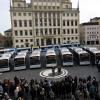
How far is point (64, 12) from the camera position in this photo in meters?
76.8

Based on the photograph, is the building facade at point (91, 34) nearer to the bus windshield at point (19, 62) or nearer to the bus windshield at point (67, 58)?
the bus windshield at point (67, 58)

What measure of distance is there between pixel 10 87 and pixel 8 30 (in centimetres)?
9253

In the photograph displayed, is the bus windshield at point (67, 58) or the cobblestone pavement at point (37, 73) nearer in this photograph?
the cobblestone pavement at point (37, 73)

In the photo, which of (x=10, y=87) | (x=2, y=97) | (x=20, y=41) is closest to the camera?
(x=2, y=97)

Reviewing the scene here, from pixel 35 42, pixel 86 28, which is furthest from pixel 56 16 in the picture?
pixel 86 28

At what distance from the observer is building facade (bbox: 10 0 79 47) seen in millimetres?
73438

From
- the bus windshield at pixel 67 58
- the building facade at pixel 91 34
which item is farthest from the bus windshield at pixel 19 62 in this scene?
the building facade at pixel 91 34

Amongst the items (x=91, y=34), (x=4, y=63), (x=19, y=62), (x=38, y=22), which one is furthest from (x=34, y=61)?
(x=91, y=34)

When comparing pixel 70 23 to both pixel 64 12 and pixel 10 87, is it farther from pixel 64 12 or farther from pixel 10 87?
pixel 10 87

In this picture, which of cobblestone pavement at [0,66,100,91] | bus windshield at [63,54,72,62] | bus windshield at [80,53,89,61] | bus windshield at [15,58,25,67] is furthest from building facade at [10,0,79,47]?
cobblestone pavement at [0,66,100,91]

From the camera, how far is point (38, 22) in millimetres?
74250

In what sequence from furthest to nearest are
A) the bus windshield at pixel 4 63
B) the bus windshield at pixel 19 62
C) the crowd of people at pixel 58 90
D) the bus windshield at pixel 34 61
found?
the bus windshield at pixel 34 61, the bus windshield at pixel 19 62, the bus windshield at pixel 4 63, the crowd of people at pixel 58 90

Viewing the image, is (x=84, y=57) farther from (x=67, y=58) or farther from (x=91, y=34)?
(x=91, y=34)

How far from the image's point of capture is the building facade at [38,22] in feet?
241
